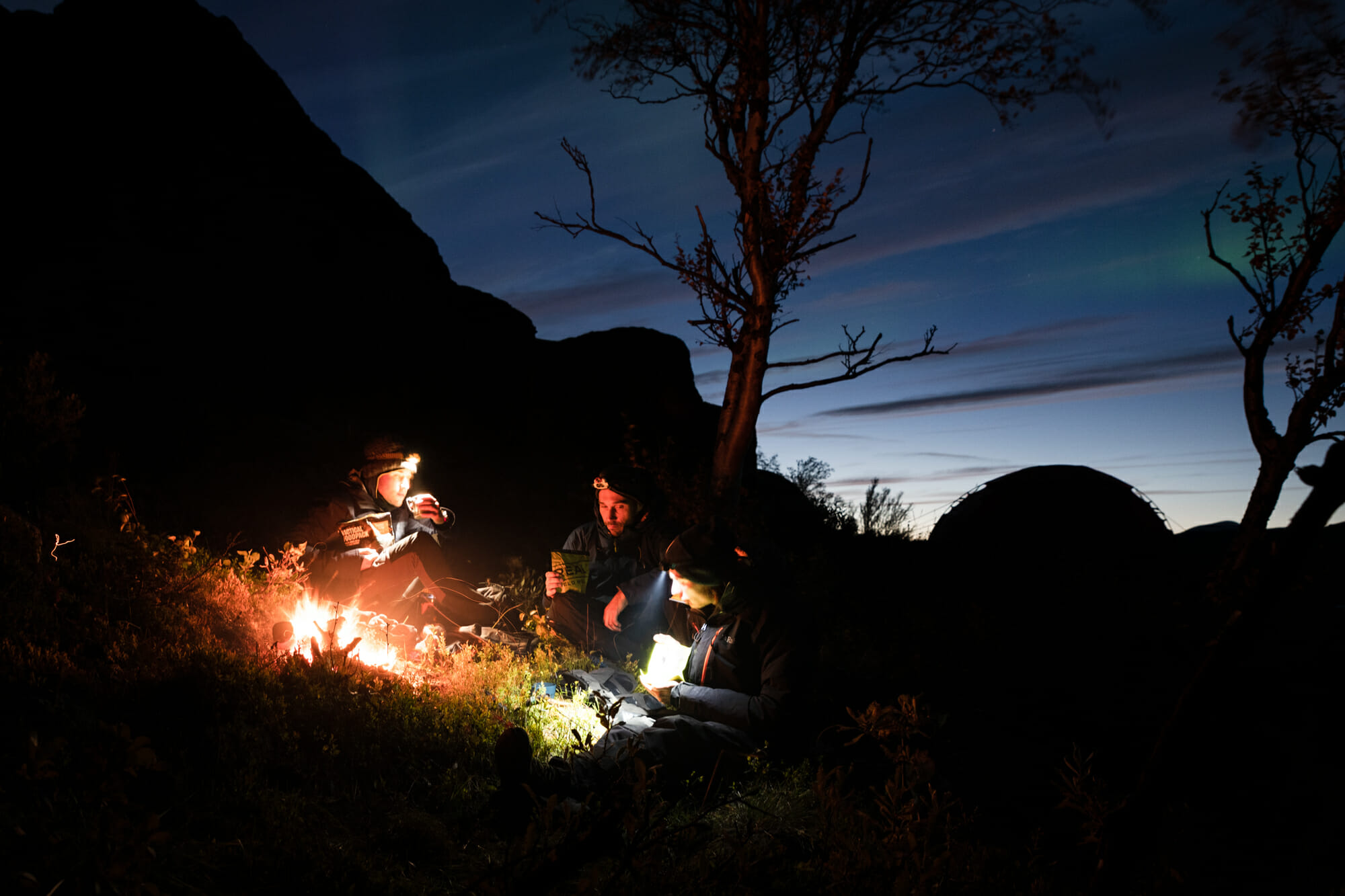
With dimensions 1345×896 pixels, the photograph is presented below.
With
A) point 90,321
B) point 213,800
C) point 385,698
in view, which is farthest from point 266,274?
point 213,800

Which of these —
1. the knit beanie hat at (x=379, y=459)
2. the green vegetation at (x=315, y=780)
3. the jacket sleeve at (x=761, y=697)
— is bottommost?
the green vegetation at (x=315, y=780)

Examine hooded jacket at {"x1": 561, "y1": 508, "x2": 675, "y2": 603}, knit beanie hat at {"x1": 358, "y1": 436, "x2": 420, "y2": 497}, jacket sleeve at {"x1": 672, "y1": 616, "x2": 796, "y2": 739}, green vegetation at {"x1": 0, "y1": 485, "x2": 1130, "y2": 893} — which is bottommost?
green vegetation at {"x1": 0, "y1": 485, "x2": 1130, "y2": 893}

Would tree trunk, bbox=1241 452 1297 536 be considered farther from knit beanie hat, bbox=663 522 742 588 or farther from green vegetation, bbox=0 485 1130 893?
knit beanie hat, bbox=663 522 742 588

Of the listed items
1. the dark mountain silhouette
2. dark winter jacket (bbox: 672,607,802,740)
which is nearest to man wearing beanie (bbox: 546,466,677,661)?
dark winter jacket (bbox: 672,607,802,740)

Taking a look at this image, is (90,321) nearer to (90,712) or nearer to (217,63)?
(217,63)

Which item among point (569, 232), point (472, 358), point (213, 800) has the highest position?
point (569, 232)

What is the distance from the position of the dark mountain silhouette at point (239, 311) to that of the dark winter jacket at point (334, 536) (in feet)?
13.3

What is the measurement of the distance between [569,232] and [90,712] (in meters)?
7.51

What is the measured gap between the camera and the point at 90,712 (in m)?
3.94

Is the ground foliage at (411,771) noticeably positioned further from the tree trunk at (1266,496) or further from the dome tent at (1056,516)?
the dome tent at (1056,516)

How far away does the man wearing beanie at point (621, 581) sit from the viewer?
22.0ft

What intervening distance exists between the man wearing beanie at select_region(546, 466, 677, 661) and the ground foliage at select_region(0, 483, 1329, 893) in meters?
0.44

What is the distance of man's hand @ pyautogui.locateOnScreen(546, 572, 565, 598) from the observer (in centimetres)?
686

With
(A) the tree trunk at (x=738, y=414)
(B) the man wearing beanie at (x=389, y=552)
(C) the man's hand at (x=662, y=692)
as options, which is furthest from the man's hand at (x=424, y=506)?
(A) the tree trunk at (x=738, y=414)
